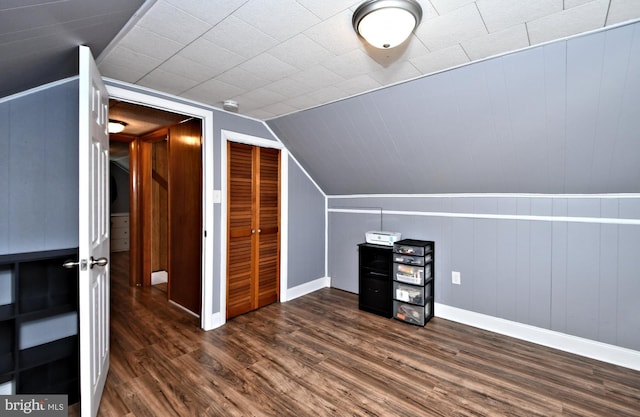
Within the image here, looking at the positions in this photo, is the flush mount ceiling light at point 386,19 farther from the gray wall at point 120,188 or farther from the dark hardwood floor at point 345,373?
the gray wall at point 120,188

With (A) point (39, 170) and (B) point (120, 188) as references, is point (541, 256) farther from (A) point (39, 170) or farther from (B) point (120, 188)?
(B) point (120, 188)

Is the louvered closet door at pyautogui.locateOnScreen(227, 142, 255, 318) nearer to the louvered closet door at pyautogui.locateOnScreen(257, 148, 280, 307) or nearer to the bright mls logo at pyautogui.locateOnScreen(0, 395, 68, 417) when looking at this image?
the louvered closet door at pyautogui.locateOnScreen(257, 148, 280, 307)

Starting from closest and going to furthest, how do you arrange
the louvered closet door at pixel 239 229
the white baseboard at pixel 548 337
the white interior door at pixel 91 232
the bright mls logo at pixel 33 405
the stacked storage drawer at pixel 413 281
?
the white interior door at pixel 91 232 < the bright mls logo at pixel 33 405 < the white baseboard at pixel 548 337 < the stacked storage drawer at pixel 413 281 < the louvered closet door at pixel 239 229

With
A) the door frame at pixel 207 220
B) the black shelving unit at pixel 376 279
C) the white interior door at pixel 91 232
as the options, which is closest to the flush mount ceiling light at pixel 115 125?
the door frame at pixel 207 220

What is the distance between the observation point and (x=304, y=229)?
3920mm

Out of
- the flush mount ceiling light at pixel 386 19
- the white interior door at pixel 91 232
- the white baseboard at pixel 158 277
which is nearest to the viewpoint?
the flush mount ceiling light at pixel 386 19

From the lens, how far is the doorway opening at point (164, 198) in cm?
316

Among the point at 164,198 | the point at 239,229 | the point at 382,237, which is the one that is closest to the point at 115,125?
the point at 164,198

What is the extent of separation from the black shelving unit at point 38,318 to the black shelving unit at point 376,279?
254 cm

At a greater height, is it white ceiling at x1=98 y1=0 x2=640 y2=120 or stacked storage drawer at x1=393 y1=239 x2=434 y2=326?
white ceiling at x1=98 y1=0 x2=640 y2=120

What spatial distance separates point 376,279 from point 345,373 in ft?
4.19

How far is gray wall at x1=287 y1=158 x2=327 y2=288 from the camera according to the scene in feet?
12.3

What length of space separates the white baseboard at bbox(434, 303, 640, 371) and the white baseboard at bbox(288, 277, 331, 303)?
155 centimetres

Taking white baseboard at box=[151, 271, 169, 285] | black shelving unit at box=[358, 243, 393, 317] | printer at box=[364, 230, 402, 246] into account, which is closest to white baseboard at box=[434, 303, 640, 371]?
black shelving unit at box=[358, 243, 393, 317]
